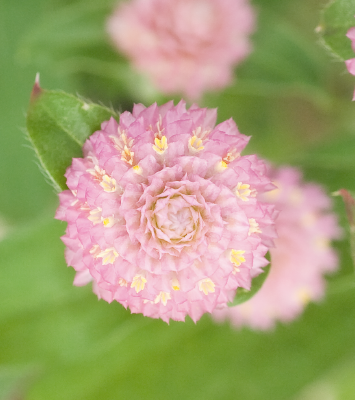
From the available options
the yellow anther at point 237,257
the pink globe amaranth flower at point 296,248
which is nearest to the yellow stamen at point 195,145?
the yellow anther at point 237,257

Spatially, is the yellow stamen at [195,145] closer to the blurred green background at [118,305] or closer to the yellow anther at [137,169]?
the yellow anther at [137,169]

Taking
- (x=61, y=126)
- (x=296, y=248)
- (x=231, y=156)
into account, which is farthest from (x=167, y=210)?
(x=296, y=248)

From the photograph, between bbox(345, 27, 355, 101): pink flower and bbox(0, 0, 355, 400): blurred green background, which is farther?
bbox(0, 0, 355, 400): blurred green background

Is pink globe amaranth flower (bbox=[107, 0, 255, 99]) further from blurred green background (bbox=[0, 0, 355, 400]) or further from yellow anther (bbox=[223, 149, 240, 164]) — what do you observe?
yellow anther (bbox=[223, 149, 240, 164])

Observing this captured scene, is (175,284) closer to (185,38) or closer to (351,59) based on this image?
(351,59)

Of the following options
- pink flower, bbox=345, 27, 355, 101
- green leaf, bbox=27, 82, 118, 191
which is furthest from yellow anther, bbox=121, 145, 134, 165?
pink flower, bbox=345, 27, 355, 101

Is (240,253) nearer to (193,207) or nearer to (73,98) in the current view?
(193,207)
